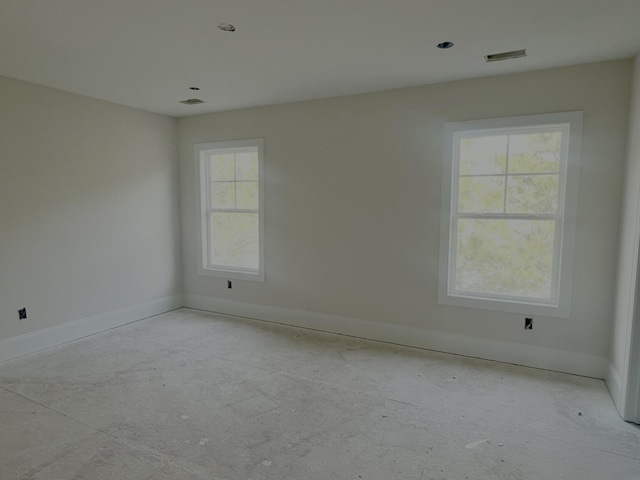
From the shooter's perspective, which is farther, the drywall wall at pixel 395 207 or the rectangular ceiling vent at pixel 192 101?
the rectangular ceiling vent at pixel 192 101

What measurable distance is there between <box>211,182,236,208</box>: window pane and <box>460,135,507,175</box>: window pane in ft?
9.43

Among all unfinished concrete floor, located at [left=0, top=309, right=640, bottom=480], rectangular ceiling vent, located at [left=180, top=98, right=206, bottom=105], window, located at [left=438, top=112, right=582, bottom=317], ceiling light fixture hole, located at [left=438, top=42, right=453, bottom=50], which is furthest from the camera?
rectangular ceiling vent, located at [left=180, top=98, right=206, bottom=105]

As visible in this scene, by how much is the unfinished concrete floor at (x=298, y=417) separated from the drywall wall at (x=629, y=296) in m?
0.17

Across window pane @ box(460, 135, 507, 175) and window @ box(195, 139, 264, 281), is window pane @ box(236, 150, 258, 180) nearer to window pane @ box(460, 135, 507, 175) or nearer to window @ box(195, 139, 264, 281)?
window @ box(195, 139, 264, 281)

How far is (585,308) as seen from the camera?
326 cm

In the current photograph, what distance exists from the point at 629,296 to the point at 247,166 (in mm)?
4053

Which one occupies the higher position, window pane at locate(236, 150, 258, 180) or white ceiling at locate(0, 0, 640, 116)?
white ceiling at locate(0, 0, 640, 116)

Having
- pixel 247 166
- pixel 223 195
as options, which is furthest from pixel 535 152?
pixel 223 195

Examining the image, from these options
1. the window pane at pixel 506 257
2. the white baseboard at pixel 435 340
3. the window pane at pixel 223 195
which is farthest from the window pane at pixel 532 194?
the window pane at pixel 223 195

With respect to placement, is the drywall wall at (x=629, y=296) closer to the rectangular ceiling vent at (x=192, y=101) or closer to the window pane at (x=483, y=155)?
the window pane at (x=483, y=155)

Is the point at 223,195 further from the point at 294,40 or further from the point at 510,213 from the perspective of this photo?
the point at 510,213

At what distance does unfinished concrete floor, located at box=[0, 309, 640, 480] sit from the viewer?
7.07 ft

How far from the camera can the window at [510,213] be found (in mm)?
3303

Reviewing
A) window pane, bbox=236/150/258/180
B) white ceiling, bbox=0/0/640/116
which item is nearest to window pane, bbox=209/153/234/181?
window pane, bbox=236/150/258/180
